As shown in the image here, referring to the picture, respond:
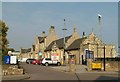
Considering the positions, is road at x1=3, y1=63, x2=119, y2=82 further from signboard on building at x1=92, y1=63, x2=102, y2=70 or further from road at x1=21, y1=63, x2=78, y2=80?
signboard on building at x1=92, y1=63, x2=102, y2=70

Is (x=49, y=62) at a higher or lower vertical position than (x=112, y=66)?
lower

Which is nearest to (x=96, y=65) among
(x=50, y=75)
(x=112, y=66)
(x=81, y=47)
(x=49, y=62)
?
(x=112, y=66)

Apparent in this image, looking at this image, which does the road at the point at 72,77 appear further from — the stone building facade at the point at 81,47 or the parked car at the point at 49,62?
the stone building facade at the point at 81,47

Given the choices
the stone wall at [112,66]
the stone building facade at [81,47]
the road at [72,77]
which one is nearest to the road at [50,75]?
the road at [72,77]

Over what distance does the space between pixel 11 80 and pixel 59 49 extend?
56.6 m

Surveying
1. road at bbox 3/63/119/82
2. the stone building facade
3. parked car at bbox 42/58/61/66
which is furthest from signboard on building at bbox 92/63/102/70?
parked car at bbox 42/58/61/66

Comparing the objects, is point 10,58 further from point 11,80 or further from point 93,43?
point 93,43

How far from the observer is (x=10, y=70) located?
26.9 meters

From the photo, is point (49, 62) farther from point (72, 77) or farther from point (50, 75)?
point (72, 77)

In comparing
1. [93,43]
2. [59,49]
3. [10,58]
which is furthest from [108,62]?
[59,49]

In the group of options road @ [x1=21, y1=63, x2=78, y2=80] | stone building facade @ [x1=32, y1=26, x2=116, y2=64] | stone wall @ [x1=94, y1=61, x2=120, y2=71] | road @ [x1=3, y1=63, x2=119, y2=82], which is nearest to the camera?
road @ [x1=3, y1=63, x2=119, y2=82]

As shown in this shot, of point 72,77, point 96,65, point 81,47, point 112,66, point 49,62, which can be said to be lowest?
point 72,77

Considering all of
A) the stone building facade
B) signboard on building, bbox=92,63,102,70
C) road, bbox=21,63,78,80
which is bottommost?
road, bbox=21,63,78,80

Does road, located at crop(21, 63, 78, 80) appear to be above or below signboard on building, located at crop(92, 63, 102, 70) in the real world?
below
